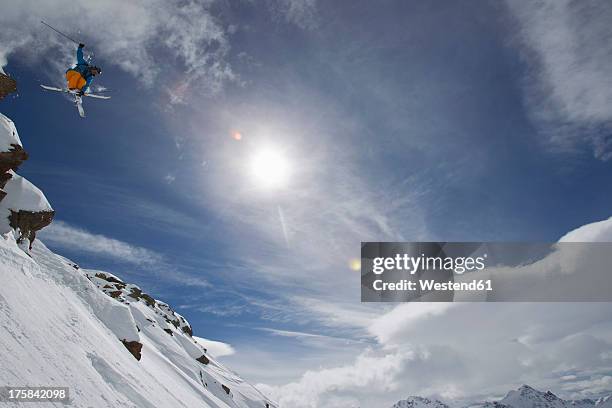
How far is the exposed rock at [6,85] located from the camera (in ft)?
92.8

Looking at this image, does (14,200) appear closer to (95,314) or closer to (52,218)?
(52,218)

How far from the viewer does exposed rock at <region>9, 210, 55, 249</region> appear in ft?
83.0

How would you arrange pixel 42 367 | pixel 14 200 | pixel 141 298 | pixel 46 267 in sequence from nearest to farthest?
pixel 42 367 → pixel 46 267 → pixel 14 200 → pixel 141 298

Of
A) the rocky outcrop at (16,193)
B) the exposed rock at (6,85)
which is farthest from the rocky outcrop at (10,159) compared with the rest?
the exposed rock at (6,85)

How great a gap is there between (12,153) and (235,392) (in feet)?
217

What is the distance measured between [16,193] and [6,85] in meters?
8.14

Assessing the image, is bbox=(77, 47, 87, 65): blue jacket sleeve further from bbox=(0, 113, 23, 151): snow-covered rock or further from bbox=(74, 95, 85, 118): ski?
bbox=(0, 113, 23, 151): snow-covered rock

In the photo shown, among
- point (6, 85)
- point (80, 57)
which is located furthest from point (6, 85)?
Answer: point (80, 57)

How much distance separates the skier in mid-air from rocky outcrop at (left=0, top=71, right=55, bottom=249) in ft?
38.9

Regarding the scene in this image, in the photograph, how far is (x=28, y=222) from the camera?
26500 mm

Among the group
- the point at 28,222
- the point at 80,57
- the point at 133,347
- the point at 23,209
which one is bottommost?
the point at 133,347

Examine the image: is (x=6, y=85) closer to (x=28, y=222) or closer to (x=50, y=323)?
(x=28, y=222)

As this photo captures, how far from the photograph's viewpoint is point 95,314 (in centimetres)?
2597

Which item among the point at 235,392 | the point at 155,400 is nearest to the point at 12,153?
the point at 155,400
